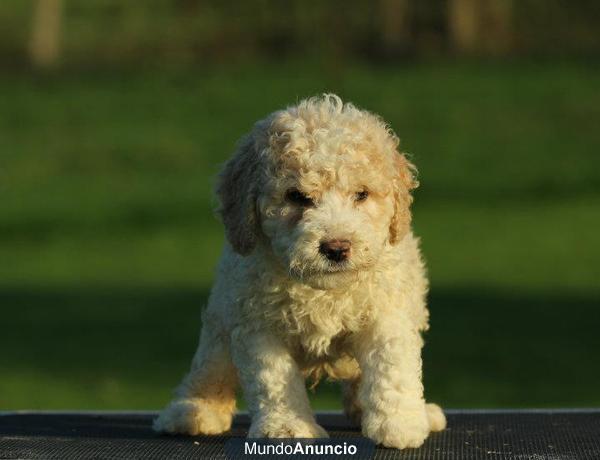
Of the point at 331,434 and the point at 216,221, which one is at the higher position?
the point at 331,434

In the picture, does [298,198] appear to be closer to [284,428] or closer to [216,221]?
[284,428]

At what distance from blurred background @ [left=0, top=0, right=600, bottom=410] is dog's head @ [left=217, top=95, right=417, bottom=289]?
18.4 ft

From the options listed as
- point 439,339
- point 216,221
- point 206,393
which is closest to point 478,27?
point 216,221

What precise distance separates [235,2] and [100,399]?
21.2m

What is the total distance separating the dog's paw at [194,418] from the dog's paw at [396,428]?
101 cm

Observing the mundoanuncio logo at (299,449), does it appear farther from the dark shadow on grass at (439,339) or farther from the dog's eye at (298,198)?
the dark shadow on grass at (439,339)

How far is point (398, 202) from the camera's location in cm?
677

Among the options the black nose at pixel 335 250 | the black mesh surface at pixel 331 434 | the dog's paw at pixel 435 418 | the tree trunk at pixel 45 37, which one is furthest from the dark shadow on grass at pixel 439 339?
the tree trunk at pixel 45 37

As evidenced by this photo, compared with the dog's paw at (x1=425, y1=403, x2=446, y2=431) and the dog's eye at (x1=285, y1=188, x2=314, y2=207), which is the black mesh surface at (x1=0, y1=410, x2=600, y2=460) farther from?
the dog's eye at (x1=285, y1=188, x2=314, y2=207)

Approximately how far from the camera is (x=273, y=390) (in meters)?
6.64

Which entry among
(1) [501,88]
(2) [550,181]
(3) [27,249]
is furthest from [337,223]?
(1) [501,88]

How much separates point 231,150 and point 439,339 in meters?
3.51

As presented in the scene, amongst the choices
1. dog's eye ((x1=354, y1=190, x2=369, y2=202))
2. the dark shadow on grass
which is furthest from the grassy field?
dog's eye ((x1=354, y1=190, x2=369, y2=202))

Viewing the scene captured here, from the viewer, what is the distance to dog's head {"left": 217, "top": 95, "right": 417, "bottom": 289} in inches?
249
